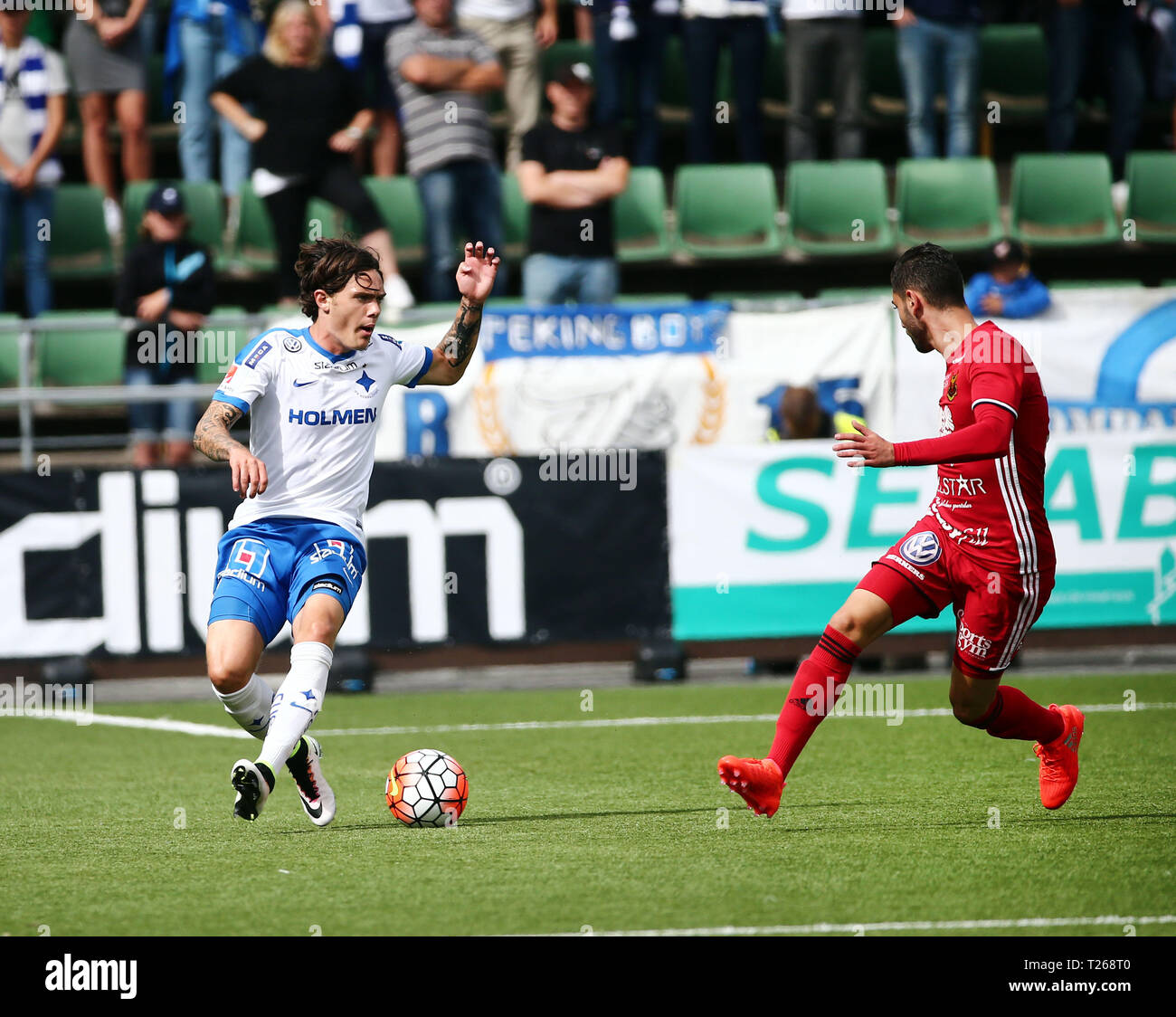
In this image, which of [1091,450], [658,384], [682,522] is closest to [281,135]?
[658,384]

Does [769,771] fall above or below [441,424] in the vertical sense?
below

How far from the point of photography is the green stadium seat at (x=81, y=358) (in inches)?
567

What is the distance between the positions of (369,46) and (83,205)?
3064mm

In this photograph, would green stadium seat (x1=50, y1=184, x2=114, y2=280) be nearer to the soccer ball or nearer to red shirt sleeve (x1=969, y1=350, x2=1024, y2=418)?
the soccer ball

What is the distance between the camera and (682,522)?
1204 cm

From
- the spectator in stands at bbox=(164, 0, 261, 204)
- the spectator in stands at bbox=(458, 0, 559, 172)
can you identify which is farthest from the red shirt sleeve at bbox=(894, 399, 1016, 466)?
the spectator in stands at bbox=(164, 0, 261, 204)

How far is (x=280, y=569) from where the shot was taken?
22.0 ft

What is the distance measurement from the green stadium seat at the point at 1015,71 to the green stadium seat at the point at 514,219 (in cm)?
541

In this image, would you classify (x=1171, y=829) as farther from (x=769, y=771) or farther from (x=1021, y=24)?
(x=1021, y=24)

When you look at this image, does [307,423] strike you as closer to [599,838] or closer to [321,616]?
[321,616]

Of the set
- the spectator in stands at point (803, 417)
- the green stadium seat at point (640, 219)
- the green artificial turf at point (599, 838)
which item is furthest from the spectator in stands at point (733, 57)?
the green artificial turf at point (599, 838)

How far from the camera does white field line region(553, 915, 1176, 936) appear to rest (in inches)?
187

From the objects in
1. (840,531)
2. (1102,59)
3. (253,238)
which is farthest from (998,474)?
(1102,59)

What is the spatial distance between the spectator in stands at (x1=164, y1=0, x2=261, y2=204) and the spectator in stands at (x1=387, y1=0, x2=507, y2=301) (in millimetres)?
2029
